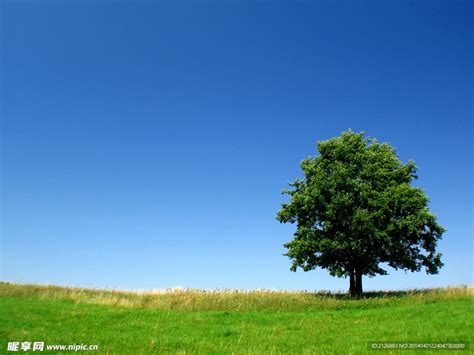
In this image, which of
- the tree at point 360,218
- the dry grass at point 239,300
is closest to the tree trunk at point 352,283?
the tree at point 360,218

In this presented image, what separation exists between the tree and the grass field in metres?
4.89

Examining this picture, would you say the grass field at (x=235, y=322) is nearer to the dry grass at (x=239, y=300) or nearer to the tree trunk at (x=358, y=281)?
the dry grass at (x=239, y=300)

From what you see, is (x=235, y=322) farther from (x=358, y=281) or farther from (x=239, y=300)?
(x=358, y=281)

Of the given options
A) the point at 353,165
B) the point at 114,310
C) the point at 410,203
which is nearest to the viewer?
the point at 114,310

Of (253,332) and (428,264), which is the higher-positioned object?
(428,264)

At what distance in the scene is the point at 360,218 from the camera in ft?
120

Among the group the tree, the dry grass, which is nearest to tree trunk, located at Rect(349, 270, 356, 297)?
the tree

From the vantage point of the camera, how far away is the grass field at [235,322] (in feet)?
58.5

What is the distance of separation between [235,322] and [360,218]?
16.8 metres

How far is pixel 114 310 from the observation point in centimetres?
2778

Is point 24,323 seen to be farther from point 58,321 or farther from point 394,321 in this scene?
point 394,321

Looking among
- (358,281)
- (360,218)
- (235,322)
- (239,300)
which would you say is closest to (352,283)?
(358,281)

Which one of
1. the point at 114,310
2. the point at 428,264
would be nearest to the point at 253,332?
the point at 114,310

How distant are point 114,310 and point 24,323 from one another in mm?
6889
